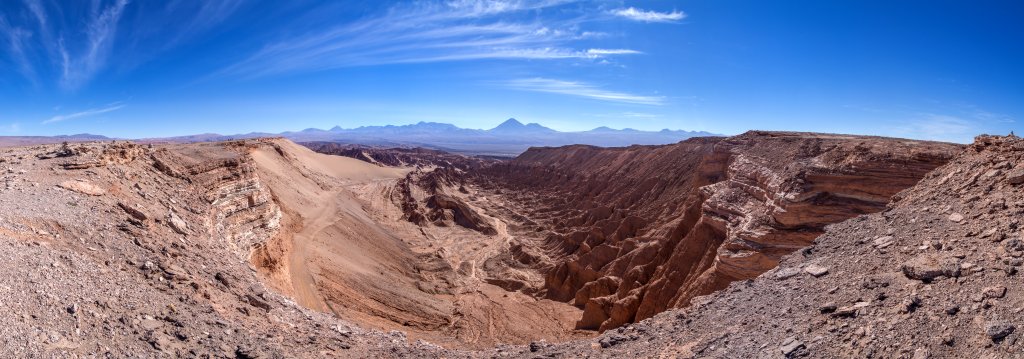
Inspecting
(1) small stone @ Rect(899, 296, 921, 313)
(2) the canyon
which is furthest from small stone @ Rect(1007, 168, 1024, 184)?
(1) small stone @ Rect(899, 296, 921, 313)

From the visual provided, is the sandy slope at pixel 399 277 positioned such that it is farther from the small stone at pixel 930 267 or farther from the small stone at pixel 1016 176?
the small stone at pixel 1016 176

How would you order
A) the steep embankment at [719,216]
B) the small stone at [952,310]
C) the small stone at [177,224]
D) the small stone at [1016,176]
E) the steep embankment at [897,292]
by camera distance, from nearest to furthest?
the steep embankment at [897,292], the small stone at [952,310], the small stone at [1016,176], the small stone at [177,224], the steep embankment at [719,216]

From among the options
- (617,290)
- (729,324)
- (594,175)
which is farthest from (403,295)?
(594,175)

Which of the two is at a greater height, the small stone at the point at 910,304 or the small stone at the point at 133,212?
the small stone at the point at 133,212

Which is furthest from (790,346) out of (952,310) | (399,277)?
(399,277)

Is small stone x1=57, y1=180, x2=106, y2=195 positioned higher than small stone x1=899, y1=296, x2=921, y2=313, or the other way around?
small stone x1=57, y1=180, x2=106, y2=195

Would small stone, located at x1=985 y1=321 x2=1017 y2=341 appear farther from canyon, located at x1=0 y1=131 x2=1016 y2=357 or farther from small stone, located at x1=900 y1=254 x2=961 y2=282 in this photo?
canyon, located at x1=0 y1=131 x2=1016 y2=357

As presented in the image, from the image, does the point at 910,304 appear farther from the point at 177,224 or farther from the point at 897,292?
the point at 177,224

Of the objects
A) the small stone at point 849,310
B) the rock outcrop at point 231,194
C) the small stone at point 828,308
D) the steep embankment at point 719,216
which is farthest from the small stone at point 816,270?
the rock outcrop at point 231,194
